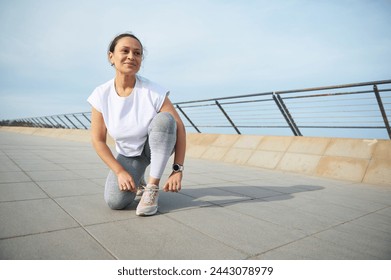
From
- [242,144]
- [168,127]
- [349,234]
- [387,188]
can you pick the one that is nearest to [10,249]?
[168,127]

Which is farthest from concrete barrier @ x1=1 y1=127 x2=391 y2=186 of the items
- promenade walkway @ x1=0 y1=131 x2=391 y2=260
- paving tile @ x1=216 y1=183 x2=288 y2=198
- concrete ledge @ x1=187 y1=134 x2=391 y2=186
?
paving tile @ x1=216 y1=183 x2=288 y2=198

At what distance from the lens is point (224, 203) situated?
7.89 feet

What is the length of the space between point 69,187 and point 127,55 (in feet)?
4.95

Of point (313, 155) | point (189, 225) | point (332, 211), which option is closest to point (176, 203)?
point (189, 225)

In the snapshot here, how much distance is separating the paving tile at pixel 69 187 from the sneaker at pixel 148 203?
2.61 ft

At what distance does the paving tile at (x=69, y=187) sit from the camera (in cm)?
237

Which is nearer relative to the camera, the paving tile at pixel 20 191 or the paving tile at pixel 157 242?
the paving tile at pixel 157 242

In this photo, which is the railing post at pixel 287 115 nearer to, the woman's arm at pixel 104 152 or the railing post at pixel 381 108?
the railing post at pixel 381 108

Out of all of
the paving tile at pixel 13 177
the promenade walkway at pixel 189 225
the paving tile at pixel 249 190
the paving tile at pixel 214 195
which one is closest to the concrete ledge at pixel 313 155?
the promenade walkway at pixel 189 225

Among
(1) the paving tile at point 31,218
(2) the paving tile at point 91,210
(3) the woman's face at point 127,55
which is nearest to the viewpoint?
(1) the paving tile at point 31,218

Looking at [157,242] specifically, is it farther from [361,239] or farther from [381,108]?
[381,108]

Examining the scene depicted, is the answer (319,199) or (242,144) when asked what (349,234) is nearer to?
(319,199)

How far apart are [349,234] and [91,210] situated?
6.11 ft

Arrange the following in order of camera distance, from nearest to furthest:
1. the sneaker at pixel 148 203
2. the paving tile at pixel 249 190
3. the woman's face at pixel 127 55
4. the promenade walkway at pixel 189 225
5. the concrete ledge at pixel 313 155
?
the promenade walkway at pixel 189 225
the sneaker at pixel 148 203
the woman's face at pixel 127 55
the paving tile at pixel 249 190
the concrete ledge at pixel 313 155
